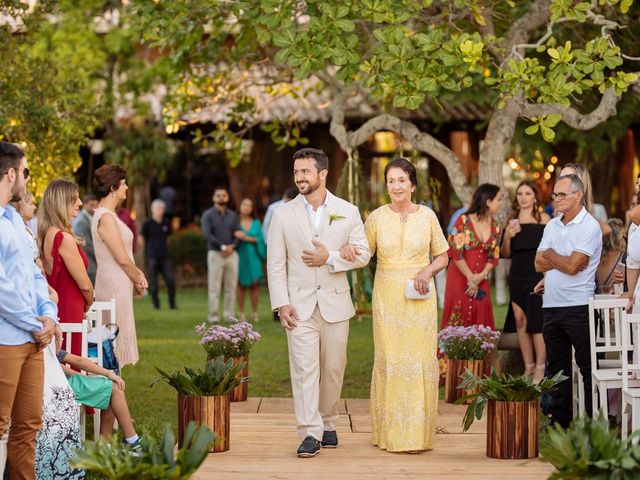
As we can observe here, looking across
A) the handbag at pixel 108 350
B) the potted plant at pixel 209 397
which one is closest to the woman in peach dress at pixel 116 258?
the handbag at pixel 108 350

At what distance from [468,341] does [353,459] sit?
268 centimetres

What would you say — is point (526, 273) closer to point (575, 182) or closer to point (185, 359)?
point (575, 182)

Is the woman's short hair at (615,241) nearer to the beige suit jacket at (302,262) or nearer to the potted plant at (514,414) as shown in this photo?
the potted plant at (514,414)

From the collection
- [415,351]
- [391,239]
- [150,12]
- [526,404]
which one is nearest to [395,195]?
[391,239]

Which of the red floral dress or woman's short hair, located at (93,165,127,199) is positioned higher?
woman's short hair, located at (93,165,127,199)

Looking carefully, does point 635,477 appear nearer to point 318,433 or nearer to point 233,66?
point 318,433

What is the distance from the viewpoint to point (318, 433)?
24.9 feet

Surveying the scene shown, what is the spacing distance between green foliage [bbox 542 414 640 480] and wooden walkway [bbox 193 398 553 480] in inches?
53.5

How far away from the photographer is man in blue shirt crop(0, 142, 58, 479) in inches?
232

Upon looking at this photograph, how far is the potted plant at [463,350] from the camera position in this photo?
9922mm

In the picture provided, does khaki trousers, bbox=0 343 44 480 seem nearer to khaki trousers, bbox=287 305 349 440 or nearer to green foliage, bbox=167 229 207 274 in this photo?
khaki trousers, bbox=287 305 349 440

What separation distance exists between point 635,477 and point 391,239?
2.82 m

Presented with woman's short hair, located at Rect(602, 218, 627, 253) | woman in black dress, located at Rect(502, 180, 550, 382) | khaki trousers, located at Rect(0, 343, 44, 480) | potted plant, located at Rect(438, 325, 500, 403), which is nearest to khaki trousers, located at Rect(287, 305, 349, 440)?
khaki trousers, located at Rect(0, 343, 44, 480)

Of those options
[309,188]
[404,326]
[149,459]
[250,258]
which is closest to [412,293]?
[404,326]
